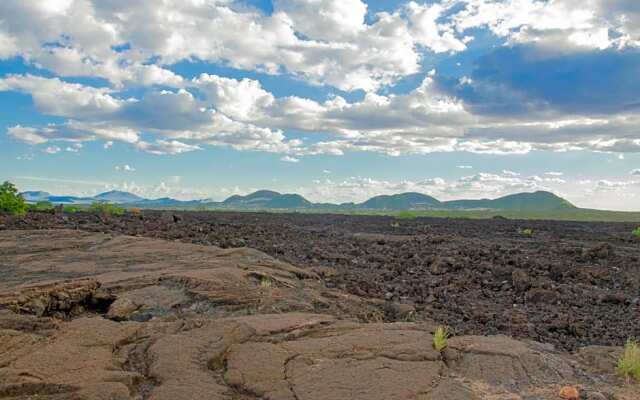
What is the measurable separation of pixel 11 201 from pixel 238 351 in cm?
1938

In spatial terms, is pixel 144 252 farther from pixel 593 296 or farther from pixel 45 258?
pixel 593 296

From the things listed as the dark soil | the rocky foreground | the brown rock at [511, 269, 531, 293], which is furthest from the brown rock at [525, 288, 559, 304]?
the rocky foreground

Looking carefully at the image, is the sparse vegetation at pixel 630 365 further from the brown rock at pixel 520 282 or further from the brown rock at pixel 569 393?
the brown rock at pixel 520 282

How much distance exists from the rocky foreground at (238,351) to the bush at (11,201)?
44.3 ft

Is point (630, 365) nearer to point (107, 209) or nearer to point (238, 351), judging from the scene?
point (238, 351)

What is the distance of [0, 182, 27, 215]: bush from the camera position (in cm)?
2158

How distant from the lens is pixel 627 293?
13.6 metres

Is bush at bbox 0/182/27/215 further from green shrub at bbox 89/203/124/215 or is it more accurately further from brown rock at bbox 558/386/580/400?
brown rock at bbox 558/386/580/400

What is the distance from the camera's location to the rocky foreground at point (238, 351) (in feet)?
17.4

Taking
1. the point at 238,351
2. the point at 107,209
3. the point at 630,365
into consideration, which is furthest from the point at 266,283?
the point at 107,209

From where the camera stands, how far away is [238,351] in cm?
619

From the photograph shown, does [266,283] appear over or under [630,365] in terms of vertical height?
over

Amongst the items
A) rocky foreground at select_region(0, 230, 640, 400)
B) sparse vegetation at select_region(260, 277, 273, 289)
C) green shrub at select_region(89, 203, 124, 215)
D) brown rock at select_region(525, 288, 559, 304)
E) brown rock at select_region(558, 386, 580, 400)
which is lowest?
brown rock at select_region(525, 288, 559, 304)

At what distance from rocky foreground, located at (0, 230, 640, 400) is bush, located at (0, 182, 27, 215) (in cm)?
1351
